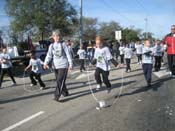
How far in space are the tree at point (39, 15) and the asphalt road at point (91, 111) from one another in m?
24.7

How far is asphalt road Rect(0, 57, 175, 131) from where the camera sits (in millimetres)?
6375

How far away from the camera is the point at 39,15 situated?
33969mm

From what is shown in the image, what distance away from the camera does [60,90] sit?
8.96 m

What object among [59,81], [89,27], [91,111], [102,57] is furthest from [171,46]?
[89,27]

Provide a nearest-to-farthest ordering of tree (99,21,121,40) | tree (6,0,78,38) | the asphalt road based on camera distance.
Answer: the asphalt road, tree (6,0,78,38), tree (99,21,121,40)

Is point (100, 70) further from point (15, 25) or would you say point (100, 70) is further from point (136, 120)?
point (15, 25)

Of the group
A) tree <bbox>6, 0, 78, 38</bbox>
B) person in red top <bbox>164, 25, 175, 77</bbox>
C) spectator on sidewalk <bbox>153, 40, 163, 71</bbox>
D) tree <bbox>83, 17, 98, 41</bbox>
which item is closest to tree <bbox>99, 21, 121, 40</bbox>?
tree <bbox>83, 17, 98, 41</bbox>

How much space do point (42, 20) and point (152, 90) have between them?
2548 centimetres

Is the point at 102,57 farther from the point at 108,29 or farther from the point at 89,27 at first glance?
the point at 108,29

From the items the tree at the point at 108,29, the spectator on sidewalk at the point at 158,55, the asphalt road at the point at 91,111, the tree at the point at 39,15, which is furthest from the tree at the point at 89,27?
the asphalt road at the point at 91,111

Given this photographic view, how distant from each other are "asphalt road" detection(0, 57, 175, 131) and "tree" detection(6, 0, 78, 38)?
24.7 m

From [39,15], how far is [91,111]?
2756 centimetres

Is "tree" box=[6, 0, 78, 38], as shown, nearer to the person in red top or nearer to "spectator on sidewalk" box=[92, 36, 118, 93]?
the person in red top

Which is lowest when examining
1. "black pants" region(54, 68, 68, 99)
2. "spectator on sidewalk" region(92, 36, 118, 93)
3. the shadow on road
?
the shadow on road
